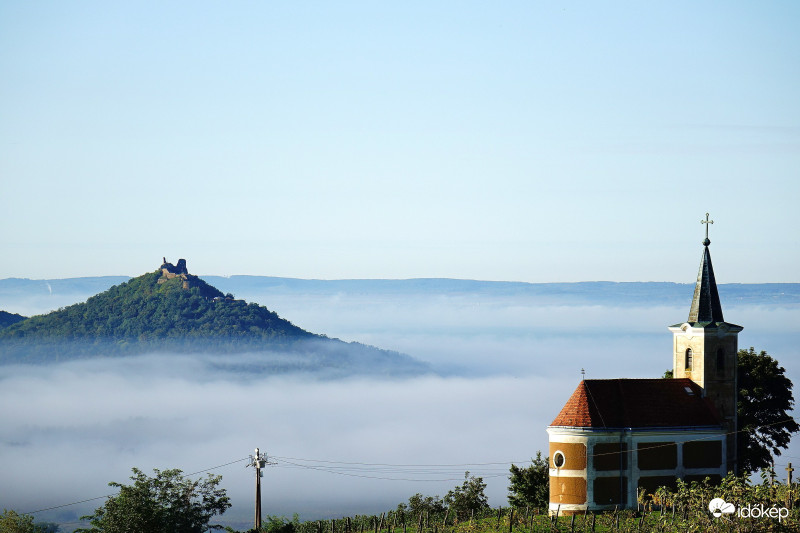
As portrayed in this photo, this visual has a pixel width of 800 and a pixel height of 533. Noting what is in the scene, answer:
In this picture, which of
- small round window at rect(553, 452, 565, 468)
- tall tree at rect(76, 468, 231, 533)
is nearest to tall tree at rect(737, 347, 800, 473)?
small round window at rect(553, 452, 565, 468)

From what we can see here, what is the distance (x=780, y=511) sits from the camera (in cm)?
3681

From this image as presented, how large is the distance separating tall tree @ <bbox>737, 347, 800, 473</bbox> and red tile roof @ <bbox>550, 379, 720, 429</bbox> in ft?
25.7

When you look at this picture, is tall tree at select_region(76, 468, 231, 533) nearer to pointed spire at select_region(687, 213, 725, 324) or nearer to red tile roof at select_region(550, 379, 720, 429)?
red tile roof at select_region(550, 379, 720, 429)

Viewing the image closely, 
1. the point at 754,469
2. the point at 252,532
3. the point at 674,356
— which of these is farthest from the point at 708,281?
the point at 252,532

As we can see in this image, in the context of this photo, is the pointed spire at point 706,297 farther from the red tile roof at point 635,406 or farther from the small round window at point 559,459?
the small round window at point 559,459

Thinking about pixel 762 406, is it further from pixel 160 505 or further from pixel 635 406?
pixel 160 505

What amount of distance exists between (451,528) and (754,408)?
24073 mm

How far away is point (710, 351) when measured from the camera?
65.5 meters

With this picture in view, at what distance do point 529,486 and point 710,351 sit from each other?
13.7 metres

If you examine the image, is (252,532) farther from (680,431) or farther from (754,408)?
(754,408)

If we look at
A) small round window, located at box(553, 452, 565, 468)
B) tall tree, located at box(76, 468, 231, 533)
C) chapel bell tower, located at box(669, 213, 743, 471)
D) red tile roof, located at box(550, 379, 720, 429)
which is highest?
chapel bell tower, located at box(669, 213, 743, 471)

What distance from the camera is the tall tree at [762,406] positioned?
71.2m

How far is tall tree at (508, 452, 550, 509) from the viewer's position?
68500 mm

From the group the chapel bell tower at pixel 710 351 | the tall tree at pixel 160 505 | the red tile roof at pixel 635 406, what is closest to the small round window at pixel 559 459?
the red tile roof at pixel 635 406
